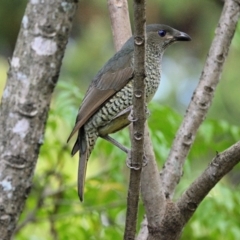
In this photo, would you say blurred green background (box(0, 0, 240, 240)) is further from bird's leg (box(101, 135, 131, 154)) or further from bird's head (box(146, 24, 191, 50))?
bird's head (box(146, 24, 191, 50))

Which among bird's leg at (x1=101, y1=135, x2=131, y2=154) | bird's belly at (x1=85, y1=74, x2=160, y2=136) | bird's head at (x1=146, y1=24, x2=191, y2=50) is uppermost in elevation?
bird's head at (x1=146, y1=24, x2=191, y2=50)

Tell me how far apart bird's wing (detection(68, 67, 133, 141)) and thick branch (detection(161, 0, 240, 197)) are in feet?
1.39

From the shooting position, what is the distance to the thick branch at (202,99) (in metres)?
3.54

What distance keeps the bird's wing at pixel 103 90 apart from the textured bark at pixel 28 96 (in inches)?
23.1

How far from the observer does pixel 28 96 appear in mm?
3164

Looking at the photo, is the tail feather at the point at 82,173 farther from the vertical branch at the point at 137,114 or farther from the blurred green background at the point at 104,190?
the vertical branch at the point at 137,114

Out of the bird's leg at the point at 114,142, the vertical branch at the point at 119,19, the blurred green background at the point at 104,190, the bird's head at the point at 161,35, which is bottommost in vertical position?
the blurred green background at the point at 104,190

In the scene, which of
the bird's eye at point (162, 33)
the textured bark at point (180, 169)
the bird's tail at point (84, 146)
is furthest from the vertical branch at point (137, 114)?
the bird's eye at point (162, 33)

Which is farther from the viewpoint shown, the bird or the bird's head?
the bird's head

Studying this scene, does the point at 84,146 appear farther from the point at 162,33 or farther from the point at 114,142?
the point at 162,33

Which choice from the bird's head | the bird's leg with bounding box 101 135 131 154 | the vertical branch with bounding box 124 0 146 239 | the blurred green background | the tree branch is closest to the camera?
the vertical branch with bounding box 124 0 146 239

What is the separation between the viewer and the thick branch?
11.6 ft

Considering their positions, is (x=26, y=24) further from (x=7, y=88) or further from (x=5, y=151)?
(x=5, y=151)

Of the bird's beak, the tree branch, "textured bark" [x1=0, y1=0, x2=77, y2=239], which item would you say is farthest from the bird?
the tree branch
